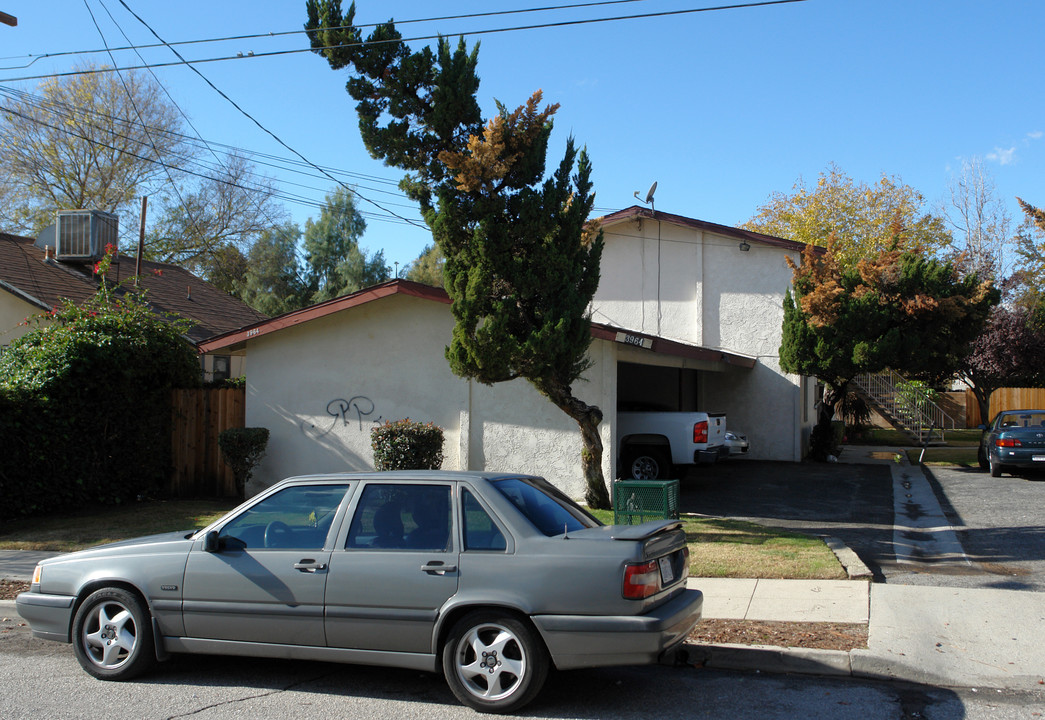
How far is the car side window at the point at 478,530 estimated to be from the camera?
5375 mm

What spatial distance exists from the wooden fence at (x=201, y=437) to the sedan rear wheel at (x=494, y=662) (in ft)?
37.6

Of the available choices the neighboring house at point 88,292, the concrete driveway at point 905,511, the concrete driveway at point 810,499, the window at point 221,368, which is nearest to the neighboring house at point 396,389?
the concrete driveway at point 810,499

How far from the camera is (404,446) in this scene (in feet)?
43.4

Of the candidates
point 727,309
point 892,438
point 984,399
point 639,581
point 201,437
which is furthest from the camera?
point 984,399

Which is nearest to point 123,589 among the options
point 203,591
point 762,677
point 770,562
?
point 203,591

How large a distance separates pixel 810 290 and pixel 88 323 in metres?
15.1

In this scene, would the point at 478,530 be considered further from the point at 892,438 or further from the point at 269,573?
the point at 892,438

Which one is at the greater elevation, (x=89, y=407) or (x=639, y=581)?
(x=89, y=407)

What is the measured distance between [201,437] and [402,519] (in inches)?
448

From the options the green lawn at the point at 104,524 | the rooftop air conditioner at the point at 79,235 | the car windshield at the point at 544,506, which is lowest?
the green lawn at the point at 104,524

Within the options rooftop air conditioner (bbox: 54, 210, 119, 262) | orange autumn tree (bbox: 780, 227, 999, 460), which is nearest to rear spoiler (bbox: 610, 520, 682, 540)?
orange autumn tree (bbox: 780, 227, 999, 460)

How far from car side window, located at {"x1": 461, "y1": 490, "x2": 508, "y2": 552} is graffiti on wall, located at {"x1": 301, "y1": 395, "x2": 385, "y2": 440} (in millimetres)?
9493

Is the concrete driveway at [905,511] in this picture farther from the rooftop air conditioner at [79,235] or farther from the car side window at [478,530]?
the rooftop air conditioner at [79,235]

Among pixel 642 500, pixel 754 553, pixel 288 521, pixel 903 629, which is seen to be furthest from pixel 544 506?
pixel 642 500
